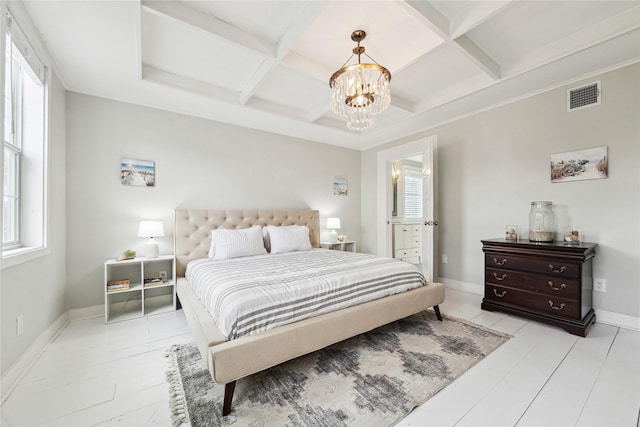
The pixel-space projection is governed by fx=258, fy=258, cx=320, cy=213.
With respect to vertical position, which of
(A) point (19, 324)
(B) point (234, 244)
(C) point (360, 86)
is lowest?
(A) point (19, 324)

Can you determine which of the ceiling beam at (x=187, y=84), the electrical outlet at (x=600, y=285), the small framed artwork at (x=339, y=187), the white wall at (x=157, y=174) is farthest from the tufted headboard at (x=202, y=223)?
the electrical outlet at (x=600, y=285)

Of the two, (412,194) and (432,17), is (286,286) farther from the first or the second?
(412,194)

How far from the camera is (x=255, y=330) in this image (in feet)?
5.20

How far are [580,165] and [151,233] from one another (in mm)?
4601

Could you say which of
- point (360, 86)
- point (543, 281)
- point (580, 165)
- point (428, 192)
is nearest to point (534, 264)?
point (543, 281)

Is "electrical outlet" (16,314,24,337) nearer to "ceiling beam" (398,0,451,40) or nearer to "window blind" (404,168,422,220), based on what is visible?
"ceiling beam" (398,0,451,40)

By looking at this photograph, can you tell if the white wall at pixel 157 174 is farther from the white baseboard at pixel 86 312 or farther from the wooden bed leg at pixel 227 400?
the wooden bed leg at pixel 227 400

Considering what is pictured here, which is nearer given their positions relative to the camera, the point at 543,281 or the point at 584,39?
the point at 584,39

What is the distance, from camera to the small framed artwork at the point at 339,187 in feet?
15.9

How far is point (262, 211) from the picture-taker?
152 inches

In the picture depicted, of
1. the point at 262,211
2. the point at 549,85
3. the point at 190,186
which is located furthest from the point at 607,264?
the point at 190,186

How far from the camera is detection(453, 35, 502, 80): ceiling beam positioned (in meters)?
2.14

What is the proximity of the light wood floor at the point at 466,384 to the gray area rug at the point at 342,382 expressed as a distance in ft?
0.25

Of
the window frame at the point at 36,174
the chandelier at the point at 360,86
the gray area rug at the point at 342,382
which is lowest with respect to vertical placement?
the gray area rug at the point at 342,382
